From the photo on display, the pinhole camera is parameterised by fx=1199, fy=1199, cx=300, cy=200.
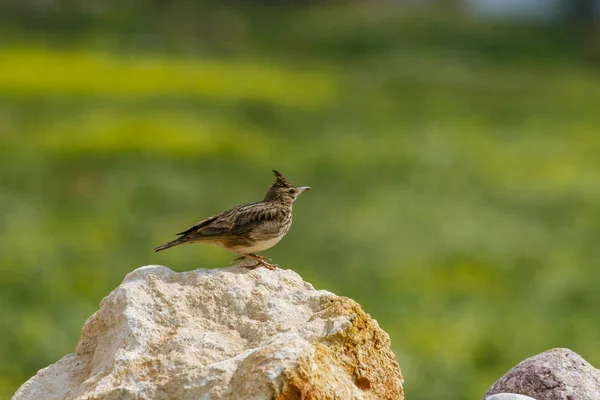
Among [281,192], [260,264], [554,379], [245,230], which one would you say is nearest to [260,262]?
[260,264]

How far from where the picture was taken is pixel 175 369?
5.41 metres

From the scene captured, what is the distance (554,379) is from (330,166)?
1696 cm

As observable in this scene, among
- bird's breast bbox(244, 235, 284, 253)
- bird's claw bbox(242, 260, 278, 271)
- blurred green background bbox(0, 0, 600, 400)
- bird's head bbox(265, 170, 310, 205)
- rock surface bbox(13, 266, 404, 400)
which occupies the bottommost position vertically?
rock surface bbox(13, 266, 404, 400)

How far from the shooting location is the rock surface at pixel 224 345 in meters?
5.19

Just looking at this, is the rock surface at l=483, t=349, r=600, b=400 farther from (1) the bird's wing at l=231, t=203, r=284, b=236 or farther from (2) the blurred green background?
(2) the blurred green background

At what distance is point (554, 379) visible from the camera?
6270mm

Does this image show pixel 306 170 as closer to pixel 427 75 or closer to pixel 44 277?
pixel 44 277

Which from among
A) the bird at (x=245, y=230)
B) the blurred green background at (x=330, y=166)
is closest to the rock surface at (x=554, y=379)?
the bird at (x=245, y=230)

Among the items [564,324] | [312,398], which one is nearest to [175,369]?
[312,398]

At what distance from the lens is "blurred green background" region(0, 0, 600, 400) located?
1474 cm

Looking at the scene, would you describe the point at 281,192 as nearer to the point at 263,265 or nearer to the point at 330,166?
the point at 263,265

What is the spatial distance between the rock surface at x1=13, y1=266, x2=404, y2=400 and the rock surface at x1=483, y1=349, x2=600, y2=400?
2.79ft

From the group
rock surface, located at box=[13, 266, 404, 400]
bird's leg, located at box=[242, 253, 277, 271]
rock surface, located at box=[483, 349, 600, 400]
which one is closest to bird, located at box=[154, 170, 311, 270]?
bird's leg, located at box=[242, 253, 277, 271]

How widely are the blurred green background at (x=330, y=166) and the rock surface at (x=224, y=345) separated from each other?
5811mm
